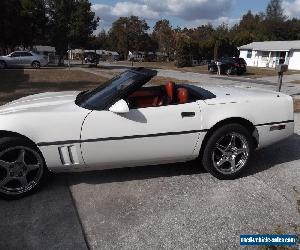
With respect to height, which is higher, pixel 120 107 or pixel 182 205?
pixel 120 107

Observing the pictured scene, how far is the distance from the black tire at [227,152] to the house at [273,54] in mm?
38931

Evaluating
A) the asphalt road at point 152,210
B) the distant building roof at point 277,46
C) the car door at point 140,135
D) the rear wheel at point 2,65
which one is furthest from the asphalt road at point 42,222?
the distant building roof at point 277,46

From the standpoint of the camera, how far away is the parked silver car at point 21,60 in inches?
1113

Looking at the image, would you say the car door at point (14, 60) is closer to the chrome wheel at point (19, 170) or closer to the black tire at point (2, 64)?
the black tire at point (2, 64)

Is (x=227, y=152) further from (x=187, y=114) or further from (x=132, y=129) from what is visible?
(x=132, y=129)

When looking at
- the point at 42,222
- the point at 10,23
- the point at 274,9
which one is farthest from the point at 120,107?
the point at 274,9

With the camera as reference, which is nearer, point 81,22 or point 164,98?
point 164,98

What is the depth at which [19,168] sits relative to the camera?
3.71m

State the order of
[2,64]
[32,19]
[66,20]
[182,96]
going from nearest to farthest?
[182,96] → [2,64] → [32,19] → [66,20]

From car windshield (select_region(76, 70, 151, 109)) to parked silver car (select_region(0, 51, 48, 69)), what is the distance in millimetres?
26771

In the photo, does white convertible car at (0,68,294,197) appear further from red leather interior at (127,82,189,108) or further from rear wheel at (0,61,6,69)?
rear wheel at (0,61,6,69)

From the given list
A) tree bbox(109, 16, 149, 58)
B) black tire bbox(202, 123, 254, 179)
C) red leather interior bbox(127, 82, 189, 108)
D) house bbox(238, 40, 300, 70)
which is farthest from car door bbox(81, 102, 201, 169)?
tree bbox(109, 16, 149, 58)

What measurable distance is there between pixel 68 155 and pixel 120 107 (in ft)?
2.59

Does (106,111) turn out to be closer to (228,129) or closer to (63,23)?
(228,129)
